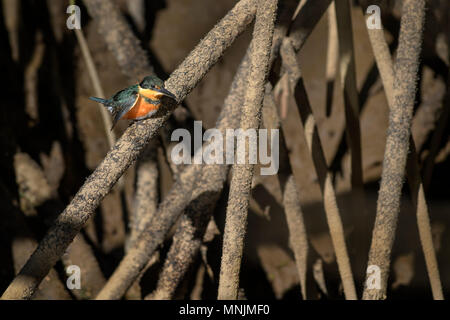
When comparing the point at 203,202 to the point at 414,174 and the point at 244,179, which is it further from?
the point at 414,174

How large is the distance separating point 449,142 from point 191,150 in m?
1.37

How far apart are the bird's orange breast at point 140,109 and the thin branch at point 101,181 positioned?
0.07 feet

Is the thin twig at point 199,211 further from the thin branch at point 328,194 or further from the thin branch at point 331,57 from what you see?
the thin branch at point 331,57

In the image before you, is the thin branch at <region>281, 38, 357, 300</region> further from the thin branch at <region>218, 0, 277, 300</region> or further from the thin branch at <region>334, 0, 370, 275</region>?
the thin branch at <region>218, 0, 277, 300</region>

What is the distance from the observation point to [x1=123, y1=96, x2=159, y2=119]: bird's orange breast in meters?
1.34

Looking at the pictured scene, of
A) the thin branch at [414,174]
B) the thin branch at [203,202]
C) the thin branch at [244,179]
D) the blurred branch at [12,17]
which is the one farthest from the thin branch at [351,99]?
the blurred branch at [12,17]

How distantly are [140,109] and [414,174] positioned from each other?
123 cm

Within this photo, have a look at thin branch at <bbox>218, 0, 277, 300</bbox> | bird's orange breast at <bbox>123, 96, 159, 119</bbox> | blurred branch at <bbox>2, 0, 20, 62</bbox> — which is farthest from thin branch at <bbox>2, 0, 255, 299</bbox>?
blurred branch at <bbox>2, 0, 20, 62</bbox>

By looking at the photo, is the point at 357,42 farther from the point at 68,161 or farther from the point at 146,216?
the point at 68,161

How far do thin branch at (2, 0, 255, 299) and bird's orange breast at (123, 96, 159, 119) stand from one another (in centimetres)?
2

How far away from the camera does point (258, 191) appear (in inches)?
105

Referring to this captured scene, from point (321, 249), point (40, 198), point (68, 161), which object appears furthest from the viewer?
point (68, 161)

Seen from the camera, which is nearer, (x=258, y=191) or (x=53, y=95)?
(x=258, y=191)

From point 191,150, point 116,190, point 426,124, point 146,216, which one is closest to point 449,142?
point 426,124
